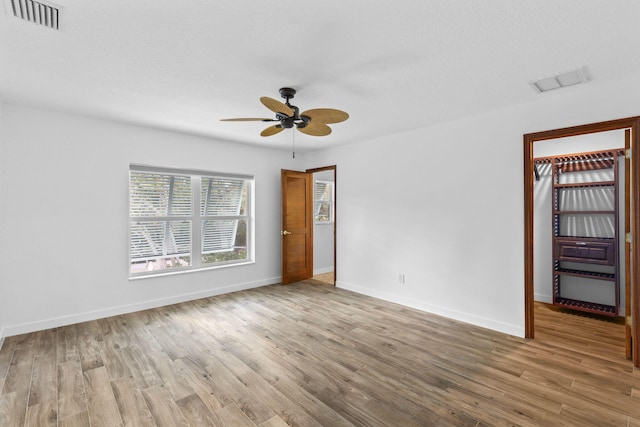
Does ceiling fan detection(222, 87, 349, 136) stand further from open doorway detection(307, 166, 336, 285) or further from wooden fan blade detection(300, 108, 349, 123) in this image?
open doorway detection(307, 166, 336, 285)

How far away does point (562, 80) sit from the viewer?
8.79 feet

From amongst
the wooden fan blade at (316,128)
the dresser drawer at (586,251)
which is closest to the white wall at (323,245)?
the wooden fan blade at (316,128)

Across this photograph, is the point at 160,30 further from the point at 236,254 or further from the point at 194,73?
the point at 236,254

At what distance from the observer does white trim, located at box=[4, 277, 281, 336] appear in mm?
3354

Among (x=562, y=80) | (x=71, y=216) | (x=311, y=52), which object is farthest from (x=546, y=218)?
(x=71, y=216)

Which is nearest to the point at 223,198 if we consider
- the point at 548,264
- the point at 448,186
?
the point at 448,186

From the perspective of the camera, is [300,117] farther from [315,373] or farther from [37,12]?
[315,373]

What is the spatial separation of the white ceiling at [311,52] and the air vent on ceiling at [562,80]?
71mm

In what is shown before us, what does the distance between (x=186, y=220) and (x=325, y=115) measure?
10.1 feet

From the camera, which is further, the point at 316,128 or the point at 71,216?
the point at 71,216

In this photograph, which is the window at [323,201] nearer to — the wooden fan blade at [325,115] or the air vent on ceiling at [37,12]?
the wooden fan blade at [325,115]

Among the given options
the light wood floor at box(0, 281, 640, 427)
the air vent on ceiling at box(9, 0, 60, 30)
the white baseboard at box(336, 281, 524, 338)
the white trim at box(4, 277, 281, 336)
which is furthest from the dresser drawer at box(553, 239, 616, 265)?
the air vent on ceiling at box(9, 0, 60, 30)

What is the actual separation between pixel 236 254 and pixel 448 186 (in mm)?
3631

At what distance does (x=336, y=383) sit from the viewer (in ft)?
7.83
